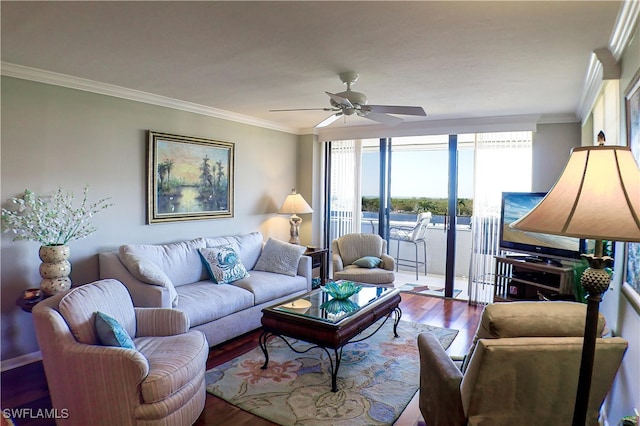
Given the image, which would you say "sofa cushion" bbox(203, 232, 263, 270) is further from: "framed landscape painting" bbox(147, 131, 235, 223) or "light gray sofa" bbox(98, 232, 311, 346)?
"framed landscape painting" bbox(147, 131, 235, 223)

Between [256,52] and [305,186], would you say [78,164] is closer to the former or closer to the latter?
[256,52]

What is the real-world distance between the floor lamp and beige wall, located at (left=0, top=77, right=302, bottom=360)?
11.8ft

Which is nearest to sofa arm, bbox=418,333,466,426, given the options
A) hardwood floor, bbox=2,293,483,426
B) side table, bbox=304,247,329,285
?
hardwood floor, bbox=2,293,483,426

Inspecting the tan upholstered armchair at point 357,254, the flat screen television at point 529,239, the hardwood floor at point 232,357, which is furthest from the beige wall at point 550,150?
the tan upholstered armchair at point 357,254

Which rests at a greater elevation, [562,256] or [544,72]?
[544,72]

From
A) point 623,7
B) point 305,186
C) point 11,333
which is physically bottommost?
point 11,333

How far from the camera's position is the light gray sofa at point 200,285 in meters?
3.22

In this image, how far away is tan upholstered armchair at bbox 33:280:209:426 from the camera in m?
2.04

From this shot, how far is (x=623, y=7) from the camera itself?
1896 millimetres

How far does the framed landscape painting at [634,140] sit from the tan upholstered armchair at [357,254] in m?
2.94

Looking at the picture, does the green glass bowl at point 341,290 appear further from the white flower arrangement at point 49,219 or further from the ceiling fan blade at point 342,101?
the white flower arrangement at point 49,219

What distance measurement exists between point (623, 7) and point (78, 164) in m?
4.08

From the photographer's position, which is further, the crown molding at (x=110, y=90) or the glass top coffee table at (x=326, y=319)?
the crown molding at (x=110, y=90)

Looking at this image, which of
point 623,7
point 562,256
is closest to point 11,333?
point 623,7
